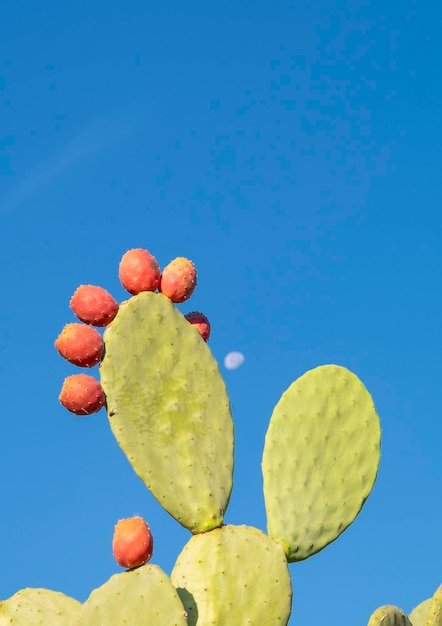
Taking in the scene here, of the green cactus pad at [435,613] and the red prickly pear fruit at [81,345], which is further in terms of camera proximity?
the green cactus pad at [435,613]

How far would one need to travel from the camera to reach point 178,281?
382 centimetres

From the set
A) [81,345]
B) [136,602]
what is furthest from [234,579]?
[81,345]

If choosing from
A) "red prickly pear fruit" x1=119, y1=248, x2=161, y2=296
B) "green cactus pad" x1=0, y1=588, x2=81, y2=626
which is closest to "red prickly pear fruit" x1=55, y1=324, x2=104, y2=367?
"red prickly pear fruit" x1=119, y1=248, x2=161, y2=296

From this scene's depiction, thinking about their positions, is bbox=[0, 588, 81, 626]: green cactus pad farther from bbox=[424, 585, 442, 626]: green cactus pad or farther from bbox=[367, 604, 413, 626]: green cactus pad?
bbox=[424, 585, 442, 626]: green cactus pad

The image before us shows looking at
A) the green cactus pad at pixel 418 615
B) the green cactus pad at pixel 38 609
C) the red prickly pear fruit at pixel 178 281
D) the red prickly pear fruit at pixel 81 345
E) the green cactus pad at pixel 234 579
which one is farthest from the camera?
the green cactus pad at pixel 418 615

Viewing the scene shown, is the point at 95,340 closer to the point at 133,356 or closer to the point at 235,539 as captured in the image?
the point at 133,356

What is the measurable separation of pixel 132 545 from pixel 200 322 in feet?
3.29

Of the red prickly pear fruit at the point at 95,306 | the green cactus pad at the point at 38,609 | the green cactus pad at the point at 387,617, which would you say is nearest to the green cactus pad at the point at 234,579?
the green cactus pad at the point at 387,617

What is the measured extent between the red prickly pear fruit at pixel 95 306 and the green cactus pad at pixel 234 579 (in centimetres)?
83

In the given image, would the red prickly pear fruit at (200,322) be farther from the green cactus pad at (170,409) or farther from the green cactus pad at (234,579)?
the green cactus pad at (234,579)

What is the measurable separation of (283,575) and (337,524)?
41 cm

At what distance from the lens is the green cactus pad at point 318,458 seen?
3.84 metres

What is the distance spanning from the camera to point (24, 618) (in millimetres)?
3686

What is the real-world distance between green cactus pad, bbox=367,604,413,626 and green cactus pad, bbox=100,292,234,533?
66cm
